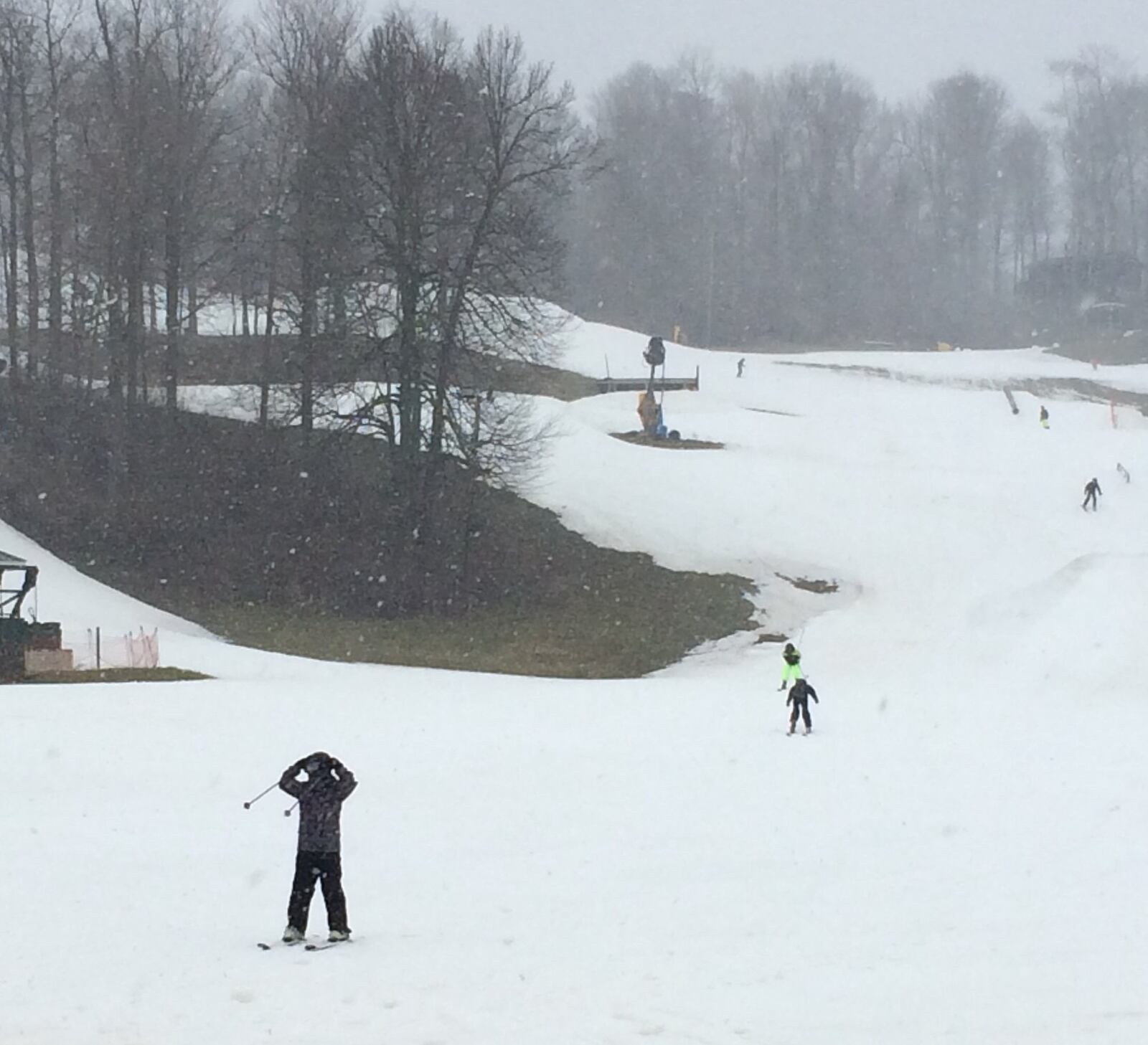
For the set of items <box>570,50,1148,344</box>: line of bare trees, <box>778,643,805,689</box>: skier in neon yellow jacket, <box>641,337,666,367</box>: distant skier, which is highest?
<box>570,50,1148,344</box>: line of bare trees

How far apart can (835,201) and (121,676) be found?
96.3m

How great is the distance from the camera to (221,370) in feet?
177

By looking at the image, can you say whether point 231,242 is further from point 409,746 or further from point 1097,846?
point 1097,846

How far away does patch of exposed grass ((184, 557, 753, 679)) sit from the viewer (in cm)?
3384

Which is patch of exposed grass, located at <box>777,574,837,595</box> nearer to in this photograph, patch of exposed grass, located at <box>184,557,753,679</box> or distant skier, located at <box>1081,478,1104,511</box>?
patch of exposed grass, located at <box>184,557,753,679</box>

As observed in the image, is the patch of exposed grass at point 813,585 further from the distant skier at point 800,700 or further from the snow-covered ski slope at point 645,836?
the distant skier at point 800,700

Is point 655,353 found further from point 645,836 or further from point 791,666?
point 645,836

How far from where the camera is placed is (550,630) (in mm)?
36875

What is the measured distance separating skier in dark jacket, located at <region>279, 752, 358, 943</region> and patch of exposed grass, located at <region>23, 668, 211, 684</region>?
14947 mm

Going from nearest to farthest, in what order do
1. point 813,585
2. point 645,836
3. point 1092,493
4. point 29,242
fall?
point 645,836
point 813,585
point 1092,493
point 29,242

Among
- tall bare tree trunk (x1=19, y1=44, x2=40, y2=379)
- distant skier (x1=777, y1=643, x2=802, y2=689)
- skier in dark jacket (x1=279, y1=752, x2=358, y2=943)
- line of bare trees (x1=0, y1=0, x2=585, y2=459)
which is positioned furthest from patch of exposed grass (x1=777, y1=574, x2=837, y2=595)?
skier in dark jacket (x1=279, y1=752, x2=358, y2=943)

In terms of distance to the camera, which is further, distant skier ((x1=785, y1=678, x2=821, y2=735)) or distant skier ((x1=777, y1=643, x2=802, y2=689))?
distant skier ((x1=777, y1=643, x2=802, y2=689))

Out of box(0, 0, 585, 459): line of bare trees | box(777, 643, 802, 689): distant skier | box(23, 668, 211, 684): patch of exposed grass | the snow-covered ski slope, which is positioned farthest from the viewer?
box(0, 0, 585, 459): line of bare trees

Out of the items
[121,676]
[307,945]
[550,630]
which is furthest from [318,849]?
[550,630]
